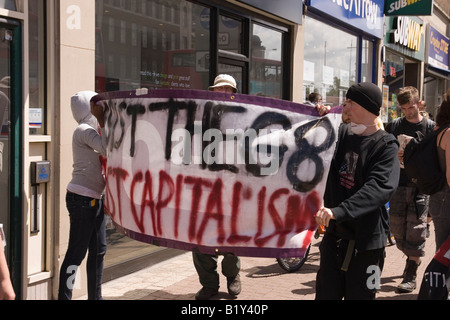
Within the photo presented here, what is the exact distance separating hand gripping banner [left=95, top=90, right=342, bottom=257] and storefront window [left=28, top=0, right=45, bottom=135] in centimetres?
188

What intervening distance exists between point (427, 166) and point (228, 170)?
1707 mm

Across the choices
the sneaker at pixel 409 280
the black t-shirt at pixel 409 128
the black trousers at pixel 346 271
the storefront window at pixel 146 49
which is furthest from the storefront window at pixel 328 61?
the black trousers at pixel 346 271

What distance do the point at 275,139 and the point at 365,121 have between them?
0.66 meters

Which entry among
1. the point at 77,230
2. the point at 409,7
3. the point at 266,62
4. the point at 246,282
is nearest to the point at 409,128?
the point at 246,282

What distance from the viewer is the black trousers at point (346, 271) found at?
3721 millimetres

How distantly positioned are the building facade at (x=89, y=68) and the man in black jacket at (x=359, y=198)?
2.65 meters

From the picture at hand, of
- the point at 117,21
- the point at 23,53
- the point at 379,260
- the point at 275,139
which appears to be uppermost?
the point at 117,21

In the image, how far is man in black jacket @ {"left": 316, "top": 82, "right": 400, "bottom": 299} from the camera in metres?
3.66

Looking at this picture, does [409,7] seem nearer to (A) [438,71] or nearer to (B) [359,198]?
(A) [438,71]

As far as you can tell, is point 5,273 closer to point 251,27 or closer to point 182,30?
point 182,30

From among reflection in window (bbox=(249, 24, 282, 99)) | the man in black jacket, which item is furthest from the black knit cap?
reflection in window (bbox=(249, 24, 282, 99))

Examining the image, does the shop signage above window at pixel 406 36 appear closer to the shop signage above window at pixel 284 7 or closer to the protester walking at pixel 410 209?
the shop signage above window at pixel 284 7
